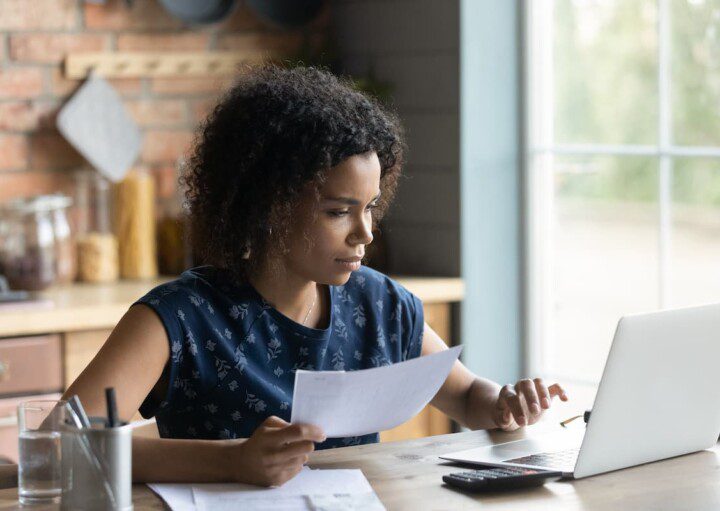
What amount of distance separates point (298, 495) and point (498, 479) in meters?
0.27

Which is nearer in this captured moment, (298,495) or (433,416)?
(298,495)

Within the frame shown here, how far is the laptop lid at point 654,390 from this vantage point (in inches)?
62.9

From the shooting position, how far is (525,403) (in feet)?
6.41

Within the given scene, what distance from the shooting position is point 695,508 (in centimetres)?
153

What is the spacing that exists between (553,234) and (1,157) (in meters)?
1.60

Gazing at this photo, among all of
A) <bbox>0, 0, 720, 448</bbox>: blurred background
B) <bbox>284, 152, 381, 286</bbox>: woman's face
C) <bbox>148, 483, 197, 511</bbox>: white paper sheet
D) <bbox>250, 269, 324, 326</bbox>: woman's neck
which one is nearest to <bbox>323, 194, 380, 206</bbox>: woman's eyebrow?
<bbox>284, 152, 381, 286</bbox>: woman's face

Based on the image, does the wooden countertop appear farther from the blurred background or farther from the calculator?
the calculator

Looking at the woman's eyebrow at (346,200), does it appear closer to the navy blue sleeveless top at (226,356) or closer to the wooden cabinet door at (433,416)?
the navy blue sleeveless top at (226,356)

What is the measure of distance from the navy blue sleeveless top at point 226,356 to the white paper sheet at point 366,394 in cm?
30

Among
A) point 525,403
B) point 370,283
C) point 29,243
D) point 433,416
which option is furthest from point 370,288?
point 29,243

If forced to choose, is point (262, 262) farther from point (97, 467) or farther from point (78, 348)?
point (78, 348)

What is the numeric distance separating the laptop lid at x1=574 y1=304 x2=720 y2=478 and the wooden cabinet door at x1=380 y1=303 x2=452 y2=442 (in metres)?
1.62

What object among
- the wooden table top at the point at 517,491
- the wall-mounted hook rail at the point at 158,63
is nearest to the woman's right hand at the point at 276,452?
the wooden table top at the point at 517,491

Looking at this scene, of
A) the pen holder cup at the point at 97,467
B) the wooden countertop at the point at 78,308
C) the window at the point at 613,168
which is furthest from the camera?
the window at the point at 613,168
